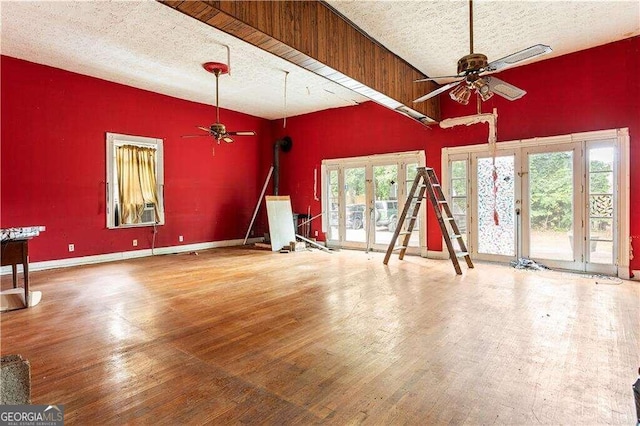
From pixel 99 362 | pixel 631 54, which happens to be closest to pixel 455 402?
pixel 99 362

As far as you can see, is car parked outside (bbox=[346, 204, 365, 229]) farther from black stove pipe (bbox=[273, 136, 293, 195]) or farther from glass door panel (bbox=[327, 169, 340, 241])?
black stove pipe (bbox=[273, 136, 293, 195])

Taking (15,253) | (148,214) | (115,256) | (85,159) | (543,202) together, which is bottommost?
(115,256)

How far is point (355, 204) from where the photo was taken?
792 centimetres

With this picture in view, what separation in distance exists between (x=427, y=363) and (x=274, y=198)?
6094mm

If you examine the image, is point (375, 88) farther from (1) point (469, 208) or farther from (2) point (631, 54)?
(2) point (631, 54)

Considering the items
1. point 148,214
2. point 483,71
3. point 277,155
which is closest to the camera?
point 483,71

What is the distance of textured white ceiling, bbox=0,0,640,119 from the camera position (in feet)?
12.8

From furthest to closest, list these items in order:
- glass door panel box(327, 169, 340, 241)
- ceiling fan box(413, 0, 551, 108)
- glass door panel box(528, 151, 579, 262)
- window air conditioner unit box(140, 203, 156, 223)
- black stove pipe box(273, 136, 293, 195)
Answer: black stove pipe box(273, 136, 293, 195), glass door panel box(327, 169, 340, 241), window air conditioner unit box(140, 203, 156, 223), glass door panel box(528, 151, 579, 262), ceiling fan box(413, 0, 551, 108)

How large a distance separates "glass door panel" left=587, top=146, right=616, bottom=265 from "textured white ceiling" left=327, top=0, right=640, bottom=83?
1.66 metres

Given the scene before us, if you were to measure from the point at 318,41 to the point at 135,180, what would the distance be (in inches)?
197

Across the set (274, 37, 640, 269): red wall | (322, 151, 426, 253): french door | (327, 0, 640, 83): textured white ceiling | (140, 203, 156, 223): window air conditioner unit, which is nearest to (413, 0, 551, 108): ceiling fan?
(327, 0, 640, 83): textured white ceiling

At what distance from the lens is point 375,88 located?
15.2ft

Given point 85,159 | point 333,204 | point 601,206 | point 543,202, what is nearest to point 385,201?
point 333,204

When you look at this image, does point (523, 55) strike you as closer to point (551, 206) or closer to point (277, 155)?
point (551, 206)
